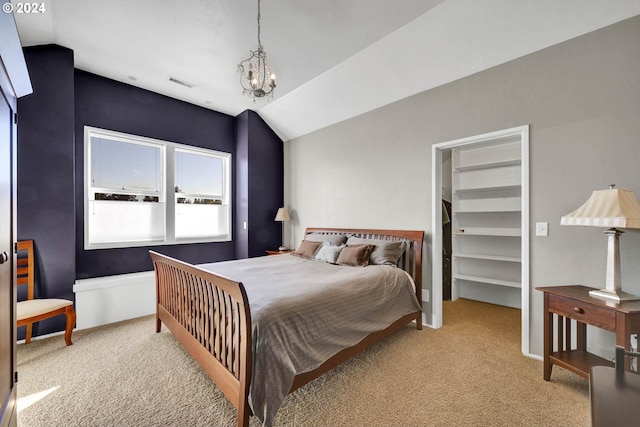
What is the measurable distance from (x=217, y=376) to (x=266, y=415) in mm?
484

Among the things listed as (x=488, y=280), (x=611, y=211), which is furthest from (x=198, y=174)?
(x=611, y=211)

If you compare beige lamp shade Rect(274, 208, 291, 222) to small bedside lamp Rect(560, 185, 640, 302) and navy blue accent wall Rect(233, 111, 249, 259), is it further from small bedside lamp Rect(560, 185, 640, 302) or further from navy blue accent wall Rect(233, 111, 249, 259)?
small bedside lamp Rect(560, 185, 640, 302)

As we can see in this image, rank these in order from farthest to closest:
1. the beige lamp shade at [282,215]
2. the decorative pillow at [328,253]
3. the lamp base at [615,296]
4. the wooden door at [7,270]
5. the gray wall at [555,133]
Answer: the beige lamp shade at [282,215] < the decorative pillow at [328,253] < the gray wall at [555,133] < the lamp base at [615,296] < the wooden door at [7,270]

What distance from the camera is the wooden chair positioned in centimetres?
244

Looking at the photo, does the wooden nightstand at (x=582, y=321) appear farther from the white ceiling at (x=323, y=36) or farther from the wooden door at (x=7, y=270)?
the wooden door at (x=7, y=270)

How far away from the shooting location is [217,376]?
1756 mm

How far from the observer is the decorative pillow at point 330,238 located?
3.65 meters

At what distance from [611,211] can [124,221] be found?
5031 mm

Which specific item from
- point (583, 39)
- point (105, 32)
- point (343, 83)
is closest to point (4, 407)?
point (105, 32)

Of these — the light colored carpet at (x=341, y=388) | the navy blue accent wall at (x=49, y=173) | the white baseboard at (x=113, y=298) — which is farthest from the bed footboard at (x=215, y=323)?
the navy blue accent wall at (x=49, y=173)

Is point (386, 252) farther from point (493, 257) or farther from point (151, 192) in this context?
point (151, 192)

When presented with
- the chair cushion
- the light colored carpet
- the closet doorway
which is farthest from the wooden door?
the closet doorway

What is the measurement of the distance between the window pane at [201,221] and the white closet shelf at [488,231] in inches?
152

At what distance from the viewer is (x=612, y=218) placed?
5.43 ft
